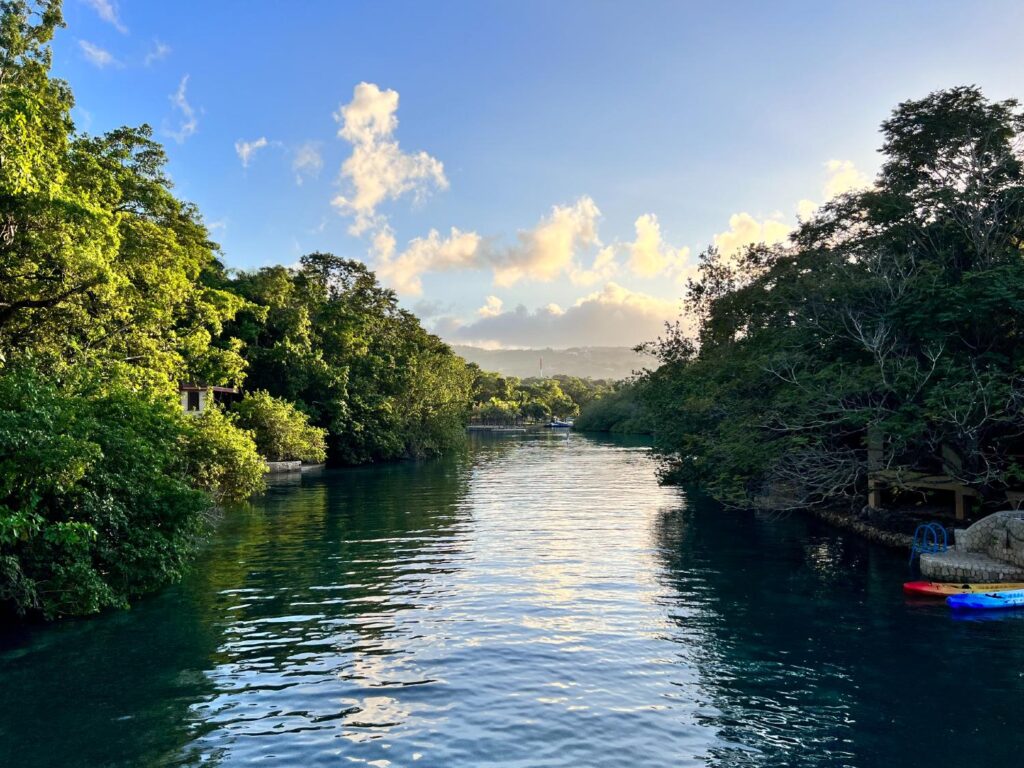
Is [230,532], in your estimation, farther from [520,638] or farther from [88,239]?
[520,638]

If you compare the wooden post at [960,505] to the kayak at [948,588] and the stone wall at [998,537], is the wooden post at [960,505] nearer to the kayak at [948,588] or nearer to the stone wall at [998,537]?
the stone wall at [998,537]

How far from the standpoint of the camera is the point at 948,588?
16.0 meters

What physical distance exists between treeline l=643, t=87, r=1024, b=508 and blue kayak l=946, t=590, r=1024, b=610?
4319mm

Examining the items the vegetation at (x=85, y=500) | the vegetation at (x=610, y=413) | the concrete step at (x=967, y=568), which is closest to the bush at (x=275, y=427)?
the vegetation at (x=85, y=500)

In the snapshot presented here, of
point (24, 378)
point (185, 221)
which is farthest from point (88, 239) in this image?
point (185, 221)

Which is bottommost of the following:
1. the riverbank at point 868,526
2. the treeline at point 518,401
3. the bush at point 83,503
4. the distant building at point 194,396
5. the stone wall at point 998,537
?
the riverbank at point 868,526

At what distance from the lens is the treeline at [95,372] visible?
1328 cm

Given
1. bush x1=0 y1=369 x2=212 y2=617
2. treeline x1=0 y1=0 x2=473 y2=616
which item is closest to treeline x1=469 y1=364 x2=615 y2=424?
treeline x1=0 y1=0 x2=473 y2=616

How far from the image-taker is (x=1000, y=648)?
42.2ft

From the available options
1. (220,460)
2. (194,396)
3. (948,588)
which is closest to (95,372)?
(220,460)

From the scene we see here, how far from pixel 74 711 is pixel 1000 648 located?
614 inches

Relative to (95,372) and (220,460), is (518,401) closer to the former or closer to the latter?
(220,460)

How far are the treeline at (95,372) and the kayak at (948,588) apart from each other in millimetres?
16940

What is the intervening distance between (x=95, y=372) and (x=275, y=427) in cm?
2739
